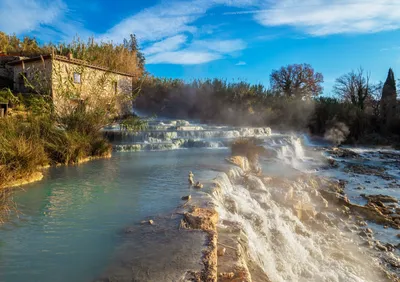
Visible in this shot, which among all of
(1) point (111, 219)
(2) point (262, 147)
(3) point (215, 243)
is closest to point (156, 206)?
(1) point (111, 219)

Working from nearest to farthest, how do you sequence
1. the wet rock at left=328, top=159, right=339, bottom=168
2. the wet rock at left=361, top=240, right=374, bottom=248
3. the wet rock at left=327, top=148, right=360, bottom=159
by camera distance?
the wet rock at left=361, top=240, right=374, bottom=248
the wet rock at left=328, top=159, right=339, bottom=168
the wet rock at left=327, top=148, right=360, bottom=159

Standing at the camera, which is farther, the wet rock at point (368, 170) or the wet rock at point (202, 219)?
the wet rock at point (368, 170)

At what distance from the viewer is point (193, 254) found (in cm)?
292

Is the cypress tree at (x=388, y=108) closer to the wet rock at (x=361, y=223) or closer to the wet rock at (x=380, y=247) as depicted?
the wet rock at (x=361, y=223)

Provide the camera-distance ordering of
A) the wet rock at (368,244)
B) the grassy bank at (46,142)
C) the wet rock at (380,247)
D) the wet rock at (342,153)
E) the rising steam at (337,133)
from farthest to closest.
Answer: the rising steam at (337,133), the wet rock at (342,153), the grassy bank at (46,142), the wet rock at (368,244), the wet rock at (380,247)

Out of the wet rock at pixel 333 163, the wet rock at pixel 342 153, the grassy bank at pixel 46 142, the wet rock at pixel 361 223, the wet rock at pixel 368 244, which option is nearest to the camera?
the wet rock at pixel 368 244

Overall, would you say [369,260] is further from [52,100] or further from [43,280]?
[52,100]

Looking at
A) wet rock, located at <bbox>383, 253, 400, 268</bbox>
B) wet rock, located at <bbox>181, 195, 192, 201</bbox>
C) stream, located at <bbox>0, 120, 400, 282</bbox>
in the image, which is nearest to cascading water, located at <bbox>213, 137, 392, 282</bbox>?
stream, located at <bbox>0, 120, 400, 282</bbox>

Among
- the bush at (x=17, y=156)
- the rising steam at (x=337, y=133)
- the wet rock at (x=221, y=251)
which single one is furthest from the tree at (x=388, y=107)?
the bush at (x=17, y=156)

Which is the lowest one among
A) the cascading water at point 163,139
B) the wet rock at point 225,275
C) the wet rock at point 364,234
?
the wet rock at point 364,234

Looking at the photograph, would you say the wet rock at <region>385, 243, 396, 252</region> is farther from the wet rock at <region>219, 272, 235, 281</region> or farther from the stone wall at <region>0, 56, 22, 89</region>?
the stone wall at <region>0, 56, 22, 89</region>

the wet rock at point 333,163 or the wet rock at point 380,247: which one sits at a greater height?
the wet rock at point 333,163

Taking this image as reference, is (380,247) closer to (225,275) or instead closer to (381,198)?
(381,198)

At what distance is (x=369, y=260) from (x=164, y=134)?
972 cm
